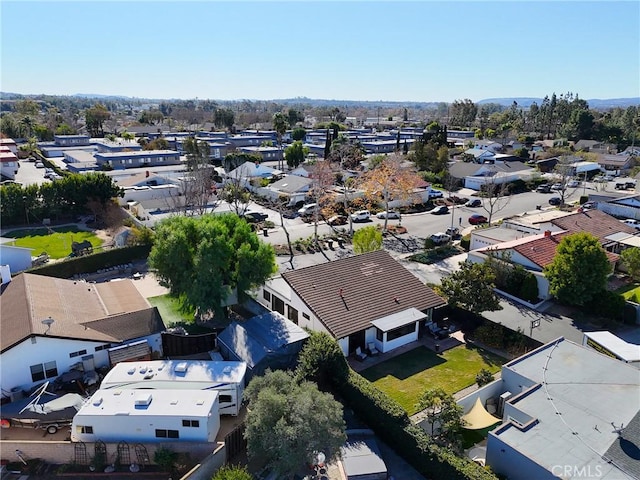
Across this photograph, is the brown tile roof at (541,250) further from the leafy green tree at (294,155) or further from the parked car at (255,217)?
the leafy green tree at (294,155)

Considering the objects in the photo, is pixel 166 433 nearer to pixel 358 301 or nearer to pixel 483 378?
pixel 358 301

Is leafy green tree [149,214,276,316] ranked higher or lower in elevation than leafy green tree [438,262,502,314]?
higher

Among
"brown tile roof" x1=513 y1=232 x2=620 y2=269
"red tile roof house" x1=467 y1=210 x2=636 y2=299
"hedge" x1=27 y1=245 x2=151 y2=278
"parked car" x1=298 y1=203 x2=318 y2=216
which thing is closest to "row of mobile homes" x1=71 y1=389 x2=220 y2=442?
"hedge" x1=27 y1=245 x2=151 y2=278

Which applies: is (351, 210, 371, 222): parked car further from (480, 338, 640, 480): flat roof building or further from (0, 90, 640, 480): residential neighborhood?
(480, 338, 640, 480): flat roof building

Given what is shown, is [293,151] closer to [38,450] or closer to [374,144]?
[374,144]

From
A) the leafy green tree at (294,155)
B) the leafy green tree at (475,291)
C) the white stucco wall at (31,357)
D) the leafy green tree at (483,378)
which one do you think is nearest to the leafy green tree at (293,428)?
the leafy green tree at (483,378)

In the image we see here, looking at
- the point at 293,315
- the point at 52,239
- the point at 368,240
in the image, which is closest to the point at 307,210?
the point at 368,240

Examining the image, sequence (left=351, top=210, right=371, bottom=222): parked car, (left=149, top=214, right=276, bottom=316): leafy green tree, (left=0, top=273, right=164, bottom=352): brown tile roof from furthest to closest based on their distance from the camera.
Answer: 1. (left=351, top=210, right=371, bottom=222): parked car
2. (left=149, top=214, right=276, bottom=316): leafy green tree
3. (left=0, top=273, right=164, bottom=352): brown tile roof

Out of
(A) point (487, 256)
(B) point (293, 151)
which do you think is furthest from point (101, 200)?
(A) point (487, 256)

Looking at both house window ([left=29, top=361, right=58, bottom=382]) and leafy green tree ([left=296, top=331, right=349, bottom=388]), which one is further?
house window ([left=29, top=361, right=58, bottom=382])
